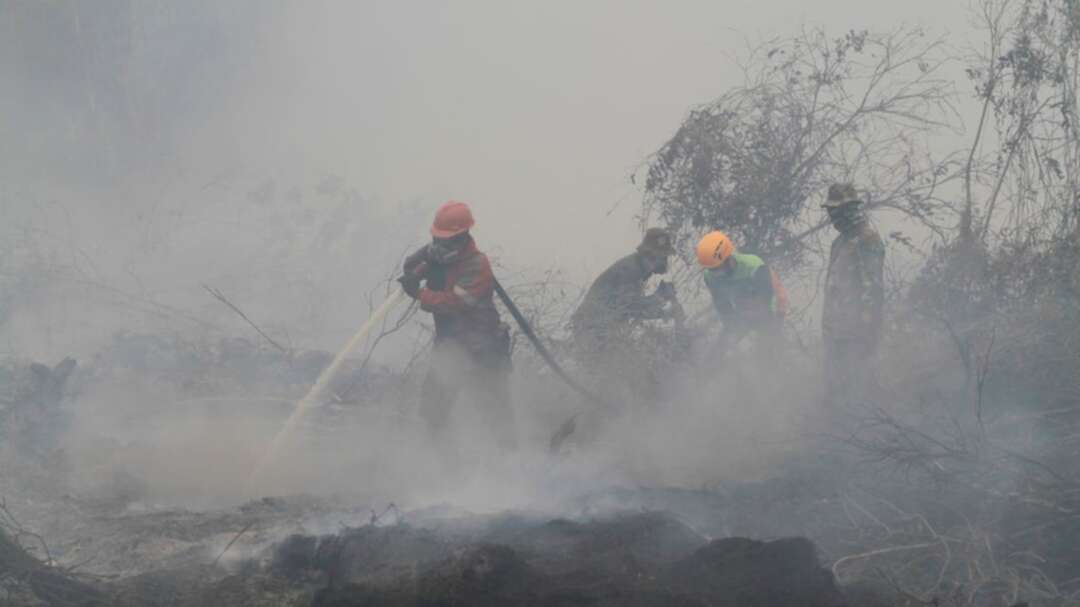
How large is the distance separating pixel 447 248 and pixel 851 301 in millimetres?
3004

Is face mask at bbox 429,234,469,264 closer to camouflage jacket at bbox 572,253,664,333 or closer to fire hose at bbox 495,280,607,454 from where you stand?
fire hose at bbox 495,280,607,454

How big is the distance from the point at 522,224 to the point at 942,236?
11.4m

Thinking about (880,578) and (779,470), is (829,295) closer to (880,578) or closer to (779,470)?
(779,470)

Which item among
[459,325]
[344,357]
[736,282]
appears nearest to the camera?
[459,325]

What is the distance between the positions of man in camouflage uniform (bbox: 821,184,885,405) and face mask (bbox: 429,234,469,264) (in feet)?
8.92

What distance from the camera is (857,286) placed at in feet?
24.5

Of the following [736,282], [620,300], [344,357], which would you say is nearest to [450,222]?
[344,357]

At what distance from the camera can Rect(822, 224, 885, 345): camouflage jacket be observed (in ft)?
24.3

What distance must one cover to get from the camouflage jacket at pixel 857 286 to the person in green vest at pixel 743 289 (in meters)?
0.56

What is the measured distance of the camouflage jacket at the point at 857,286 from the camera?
24.3 feet

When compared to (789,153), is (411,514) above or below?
below

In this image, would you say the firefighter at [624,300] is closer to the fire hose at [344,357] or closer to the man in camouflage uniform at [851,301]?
the fire hose at [344,357]

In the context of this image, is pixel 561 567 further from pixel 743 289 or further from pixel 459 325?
pixel 743 289

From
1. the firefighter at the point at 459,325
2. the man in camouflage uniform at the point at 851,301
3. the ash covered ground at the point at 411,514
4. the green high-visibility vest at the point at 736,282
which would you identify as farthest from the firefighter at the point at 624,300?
the man in camouflage uniform at the point at 851,301
